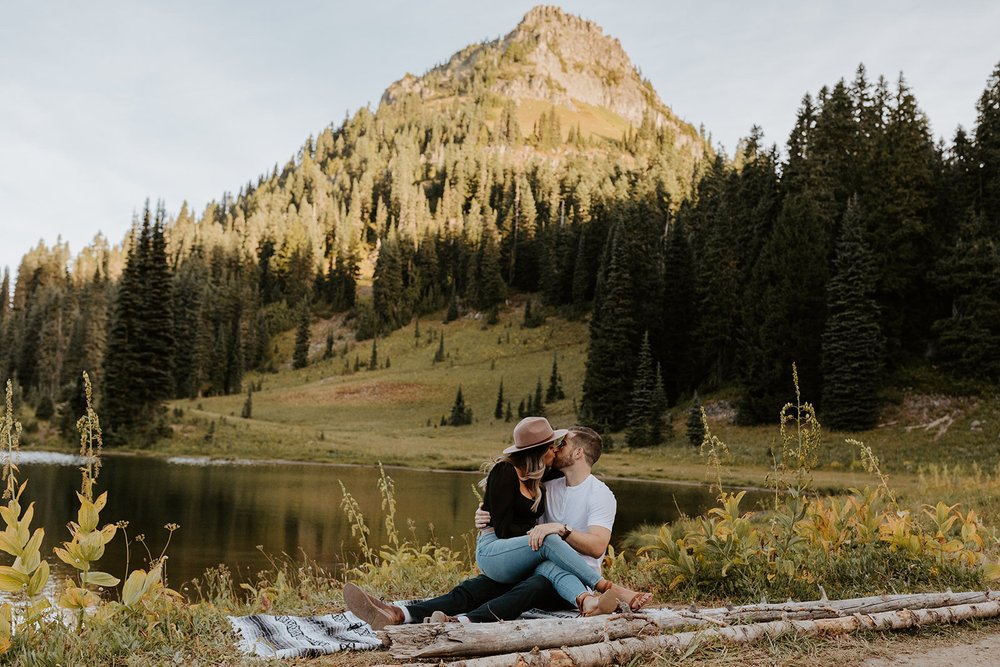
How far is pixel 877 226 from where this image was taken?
35281mm

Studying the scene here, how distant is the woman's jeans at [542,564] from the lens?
5.01 m

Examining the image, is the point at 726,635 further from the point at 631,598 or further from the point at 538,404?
the point at 538,404

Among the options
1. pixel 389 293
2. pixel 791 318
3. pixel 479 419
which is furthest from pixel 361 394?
pixel 791 318

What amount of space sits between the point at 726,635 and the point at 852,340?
3214cm

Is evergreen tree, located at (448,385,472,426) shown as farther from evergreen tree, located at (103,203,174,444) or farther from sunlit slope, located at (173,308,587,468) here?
evergreen tree, located at (103,203,174,444)

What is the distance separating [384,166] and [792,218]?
115 meters

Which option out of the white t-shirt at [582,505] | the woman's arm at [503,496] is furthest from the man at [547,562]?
the woman's arm at [503,496]

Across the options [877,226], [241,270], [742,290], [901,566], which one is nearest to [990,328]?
[877,226]

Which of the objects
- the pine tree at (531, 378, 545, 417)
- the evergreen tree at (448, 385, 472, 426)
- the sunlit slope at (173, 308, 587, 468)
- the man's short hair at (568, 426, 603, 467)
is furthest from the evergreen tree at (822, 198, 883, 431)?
the man's short hair at (568, 426, 603, 467)

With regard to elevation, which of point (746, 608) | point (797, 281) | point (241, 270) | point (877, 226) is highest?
point (241, 270)

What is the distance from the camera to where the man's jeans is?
4.88 metres

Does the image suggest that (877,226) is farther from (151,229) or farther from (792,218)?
(151,229)

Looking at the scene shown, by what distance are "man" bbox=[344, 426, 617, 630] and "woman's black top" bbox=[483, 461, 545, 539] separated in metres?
0.15

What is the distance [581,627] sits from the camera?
412 centimetres
